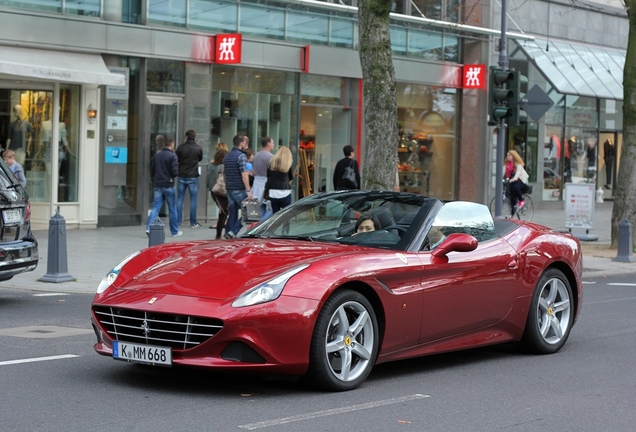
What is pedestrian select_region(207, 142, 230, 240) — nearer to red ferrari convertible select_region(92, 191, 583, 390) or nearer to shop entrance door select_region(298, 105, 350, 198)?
shop entrance door select_region(298, 105, 350, 198)

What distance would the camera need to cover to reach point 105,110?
71.2 ft

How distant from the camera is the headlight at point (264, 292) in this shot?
6.47 metres

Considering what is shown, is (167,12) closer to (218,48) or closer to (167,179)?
(218,48)

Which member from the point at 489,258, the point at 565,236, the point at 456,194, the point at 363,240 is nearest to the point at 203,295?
the point at 363,240

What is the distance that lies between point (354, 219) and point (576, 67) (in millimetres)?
26897

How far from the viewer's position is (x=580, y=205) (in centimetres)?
2228

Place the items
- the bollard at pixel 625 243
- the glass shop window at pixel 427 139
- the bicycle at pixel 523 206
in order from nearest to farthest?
the bollard at pixel 625 243
the bicycle at pixel 523 206
the glass shop window at pixel 427 139

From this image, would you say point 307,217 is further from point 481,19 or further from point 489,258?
point 481,19

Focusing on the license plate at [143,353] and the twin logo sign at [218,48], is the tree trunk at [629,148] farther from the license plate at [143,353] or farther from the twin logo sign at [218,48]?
the license plate at [143,353]

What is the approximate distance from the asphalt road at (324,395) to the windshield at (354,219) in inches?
38.9

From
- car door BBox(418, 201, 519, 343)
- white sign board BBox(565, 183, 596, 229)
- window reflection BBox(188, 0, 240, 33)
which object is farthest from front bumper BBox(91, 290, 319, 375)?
window reflection BBox(188, 0, 240, 33)

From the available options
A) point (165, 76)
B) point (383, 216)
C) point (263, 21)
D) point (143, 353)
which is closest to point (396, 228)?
point (383, 216)

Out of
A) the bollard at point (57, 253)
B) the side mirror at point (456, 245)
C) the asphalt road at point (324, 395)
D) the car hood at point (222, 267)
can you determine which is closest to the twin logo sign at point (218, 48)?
the bollard at point (57, 253)

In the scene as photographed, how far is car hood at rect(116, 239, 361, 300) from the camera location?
6625mm
